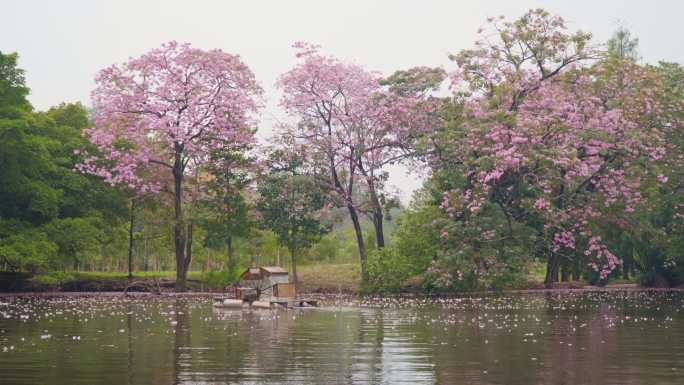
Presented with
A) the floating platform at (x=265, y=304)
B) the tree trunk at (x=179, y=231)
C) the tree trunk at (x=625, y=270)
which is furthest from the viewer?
the tree trunk at (x=625, y=270)

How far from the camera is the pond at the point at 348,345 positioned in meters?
16.8

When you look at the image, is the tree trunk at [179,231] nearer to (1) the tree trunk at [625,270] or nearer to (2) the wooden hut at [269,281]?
(2) the wooden hut at [269,281]

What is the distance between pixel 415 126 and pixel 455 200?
26.3 ft

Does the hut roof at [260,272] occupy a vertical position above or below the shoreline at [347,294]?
above

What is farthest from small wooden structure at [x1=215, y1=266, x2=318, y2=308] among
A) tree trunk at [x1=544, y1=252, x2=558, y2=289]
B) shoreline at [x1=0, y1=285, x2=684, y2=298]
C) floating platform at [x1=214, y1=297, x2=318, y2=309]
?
tree trunk at [x1=544, y1=252, x2=558, y2=289]

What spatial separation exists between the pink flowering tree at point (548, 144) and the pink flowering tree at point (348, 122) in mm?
6063

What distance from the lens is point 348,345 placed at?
74.4 feet

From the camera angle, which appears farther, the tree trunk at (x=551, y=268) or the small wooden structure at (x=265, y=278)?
the tree trunk at (x=551, y=268)

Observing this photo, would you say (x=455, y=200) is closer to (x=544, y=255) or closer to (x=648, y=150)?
(x=544, y=255)

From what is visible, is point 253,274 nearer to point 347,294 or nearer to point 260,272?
point 260,272

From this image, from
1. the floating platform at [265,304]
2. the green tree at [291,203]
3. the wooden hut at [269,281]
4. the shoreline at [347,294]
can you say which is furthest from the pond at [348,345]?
the green tree at [291,203]

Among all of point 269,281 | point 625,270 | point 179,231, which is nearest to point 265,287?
point 269,281

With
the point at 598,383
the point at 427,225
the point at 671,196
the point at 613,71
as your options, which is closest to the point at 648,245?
the point at 671,196

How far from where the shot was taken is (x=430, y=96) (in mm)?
58594
